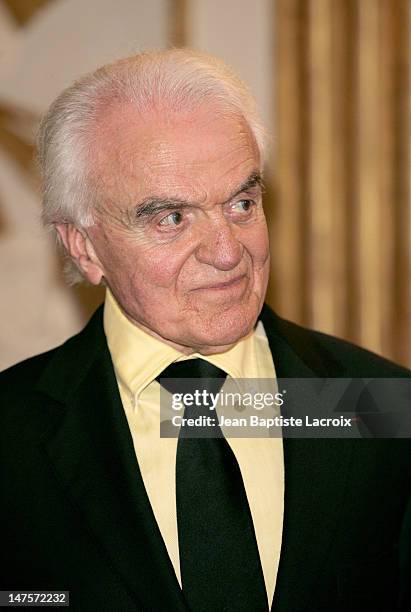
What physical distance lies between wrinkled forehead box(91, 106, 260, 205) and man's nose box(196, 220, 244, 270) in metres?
0.05

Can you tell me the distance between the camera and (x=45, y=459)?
127cm

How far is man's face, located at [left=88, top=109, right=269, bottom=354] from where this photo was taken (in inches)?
47.2

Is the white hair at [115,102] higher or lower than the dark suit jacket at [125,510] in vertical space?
higher

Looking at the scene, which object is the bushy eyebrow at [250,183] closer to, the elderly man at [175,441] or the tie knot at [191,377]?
the elderly man at [175,441]

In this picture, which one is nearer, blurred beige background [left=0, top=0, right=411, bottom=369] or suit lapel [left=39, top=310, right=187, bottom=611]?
suit lapel [left=39, top=310, right=187, bottom=611]

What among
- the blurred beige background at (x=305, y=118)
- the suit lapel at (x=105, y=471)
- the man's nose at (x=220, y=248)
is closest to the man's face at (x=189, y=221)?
the man's nose at (x=220, y=248)

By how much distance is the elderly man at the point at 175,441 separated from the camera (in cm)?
116

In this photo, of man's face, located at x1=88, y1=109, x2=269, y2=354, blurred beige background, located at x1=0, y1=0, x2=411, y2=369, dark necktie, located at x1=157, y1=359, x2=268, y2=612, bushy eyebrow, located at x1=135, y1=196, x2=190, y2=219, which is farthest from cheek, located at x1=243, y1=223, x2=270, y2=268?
blurred beige background, located at x1=0, y1=0, x2=411, y2=369

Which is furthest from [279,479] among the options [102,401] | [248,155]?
[248,155]

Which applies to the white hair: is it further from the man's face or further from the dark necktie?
the dark necktie

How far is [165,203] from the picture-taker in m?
1.21

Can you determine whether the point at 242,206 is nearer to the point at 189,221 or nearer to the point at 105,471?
the point at 189,221

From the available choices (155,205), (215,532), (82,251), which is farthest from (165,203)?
(215,532)

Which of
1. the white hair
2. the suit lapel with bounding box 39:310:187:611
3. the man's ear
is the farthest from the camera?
the man's ear
